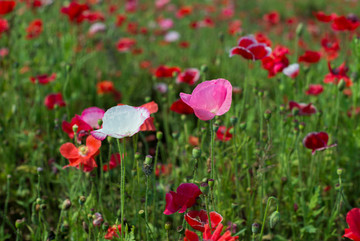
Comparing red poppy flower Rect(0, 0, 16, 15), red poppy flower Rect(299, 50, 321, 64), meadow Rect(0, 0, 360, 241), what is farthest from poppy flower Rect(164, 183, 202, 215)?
red poppy flower Rect(0, 0, 16, 15)

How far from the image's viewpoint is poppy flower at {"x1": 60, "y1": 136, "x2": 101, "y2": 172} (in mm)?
1262

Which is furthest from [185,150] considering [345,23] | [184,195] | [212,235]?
[345,23]

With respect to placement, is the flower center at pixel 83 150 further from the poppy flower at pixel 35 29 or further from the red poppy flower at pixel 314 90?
the poppy flower at pixel 35 29

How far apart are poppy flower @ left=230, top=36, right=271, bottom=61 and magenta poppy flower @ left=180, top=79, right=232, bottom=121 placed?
521mm

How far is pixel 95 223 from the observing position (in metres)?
1.23

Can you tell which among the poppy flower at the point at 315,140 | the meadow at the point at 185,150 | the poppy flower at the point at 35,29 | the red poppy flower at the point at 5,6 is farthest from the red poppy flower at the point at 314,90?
the poppy flower at the point at 35,29

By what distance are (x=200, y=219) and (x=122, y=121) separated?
372 mm

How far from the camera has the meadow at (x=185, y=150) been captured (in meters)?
1.14

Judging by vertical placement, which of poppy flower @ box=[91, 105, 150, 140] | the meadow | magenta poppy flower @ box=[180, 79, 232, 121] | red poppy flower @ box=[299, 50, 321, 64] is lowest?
the meadow

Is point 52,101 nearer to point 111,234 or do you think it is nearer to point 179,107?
point 179,107

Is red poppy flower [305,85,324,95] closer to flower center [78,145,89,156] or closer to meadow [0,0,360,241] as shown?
meadow [0,0,360,241]

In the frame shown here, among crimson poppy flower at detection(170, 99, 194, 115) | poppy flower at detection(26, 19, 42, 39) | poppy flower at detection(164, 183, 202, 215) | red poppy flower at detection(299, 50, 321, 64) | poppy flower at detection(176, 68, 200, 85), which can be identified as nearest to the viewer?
poppy flower at detection(164, 183, 202, 215)

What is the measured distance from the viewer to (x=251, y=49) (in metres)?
1.51

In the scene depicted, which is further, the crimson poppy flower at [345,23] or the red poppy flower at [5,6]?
the red poppy flower at [5,6]
